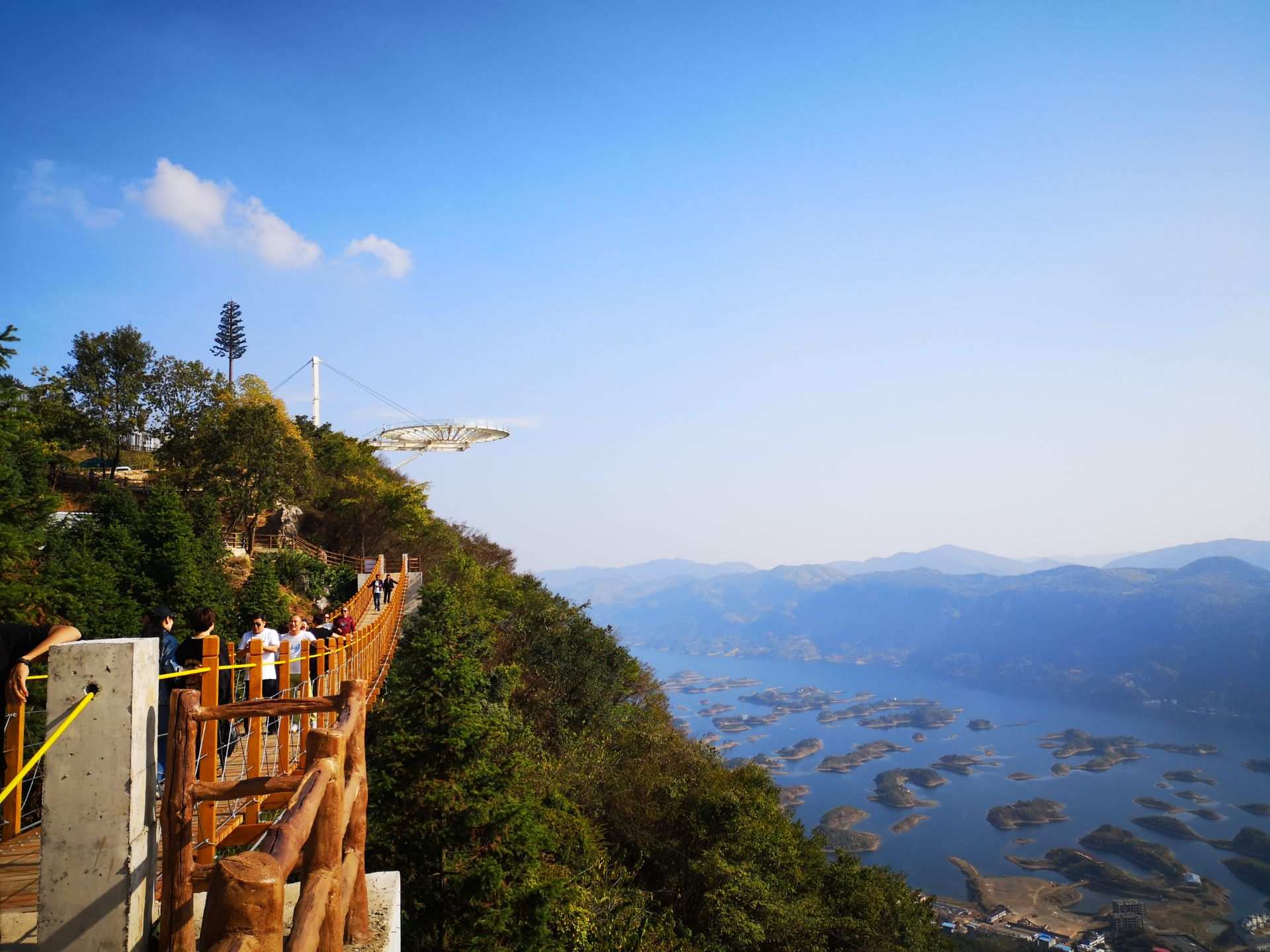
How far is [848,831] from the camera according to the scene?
222ft

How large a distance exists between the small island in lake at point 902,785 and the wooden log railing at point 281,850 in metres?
85.0

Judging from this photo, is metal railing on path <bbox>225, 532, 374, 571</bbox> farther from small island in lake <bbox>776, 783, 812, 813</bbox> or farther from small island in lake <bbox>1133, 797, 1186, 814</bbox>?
small island in lake <bbox>1133, 797, 1186, 814</bbox>

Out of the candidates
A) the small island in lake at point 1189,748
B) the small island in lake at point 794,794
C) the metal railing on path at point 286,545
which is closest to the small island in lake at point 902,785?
the small island in lake at point 794,794

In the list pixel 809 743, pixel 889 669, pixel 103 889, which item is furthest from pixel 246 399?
pixel 889 669

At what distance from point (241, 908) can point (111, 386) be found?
34320 millimetres

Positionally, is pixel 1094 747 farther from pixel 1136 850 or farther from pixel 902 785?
pixel 1136 850

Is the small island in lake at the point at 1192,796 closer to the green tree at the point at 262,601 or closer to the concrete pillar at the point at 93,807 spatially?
the green tree at the point at 262,601

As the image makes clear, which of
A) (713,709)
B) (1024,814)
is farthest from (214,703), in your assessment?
(713,709)

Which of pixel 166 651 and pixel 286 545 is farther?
pixel 286 545

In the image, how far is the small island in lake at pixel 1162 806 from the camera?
75.6 metres

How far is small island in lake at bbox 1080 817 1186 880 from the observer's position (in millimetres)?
57875

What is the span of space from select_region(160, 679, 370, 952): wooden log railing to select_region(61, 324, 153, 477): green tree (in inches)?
1218

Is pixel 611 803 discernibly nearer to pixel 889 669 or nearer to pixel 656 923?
pixel 656 923

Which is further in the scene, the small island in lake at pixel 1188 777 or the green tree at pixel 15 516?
the small island in lake at pixel 1188 777
